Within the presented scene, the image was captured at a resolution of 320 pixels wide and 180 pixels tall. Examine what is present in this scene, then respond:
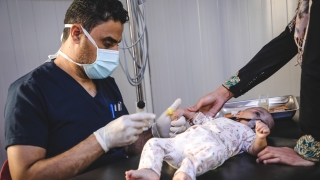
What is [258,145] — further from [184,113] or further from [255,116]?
[184,113]

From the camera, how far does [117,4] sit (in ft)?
5.28

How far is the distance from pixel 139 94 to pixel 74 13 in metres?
1.10

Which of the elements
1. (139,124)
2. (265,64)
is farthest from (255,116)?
(139,124)

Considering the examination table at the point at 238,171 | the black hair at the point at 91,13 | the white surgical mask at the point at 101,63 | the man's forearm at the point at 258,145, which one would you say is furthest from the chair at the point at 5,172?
the man's forearm at the point at 258,145

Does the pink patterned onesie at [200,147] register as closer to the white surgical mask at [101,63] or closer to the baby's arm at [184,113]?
the baby's arm at [184,113]

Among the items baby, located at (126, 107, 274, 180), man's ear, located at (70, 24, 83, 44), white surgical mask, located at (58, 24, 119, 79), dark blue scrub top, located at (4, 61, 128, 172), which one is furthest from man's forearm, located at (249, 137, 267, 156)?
man's ear, located at (70, 24, 83, 44)

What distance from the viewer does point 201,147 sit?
A: 1314 mm

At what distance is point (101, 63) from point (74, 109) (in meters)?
0.29

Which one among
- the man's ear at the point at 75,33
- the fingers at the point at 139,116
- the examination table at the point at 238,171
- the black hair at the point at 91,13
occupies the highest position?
the black hair at the point at 91,13

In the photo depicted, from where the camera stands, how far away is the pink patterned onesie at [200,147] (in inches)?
46.1

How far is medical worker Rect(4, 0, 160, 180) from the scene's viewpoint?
1271mm

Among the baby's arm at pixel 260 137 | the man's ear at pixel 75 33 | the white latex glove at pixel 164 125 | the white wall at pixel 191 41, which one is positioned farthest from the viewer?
the white wall at pixel 191 41

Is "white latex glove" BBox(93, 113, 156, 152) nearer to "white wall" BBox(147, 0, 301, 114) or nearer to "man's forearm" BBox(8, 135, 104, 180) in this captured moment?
"man's forearm" BBox(8, 135, 104, 180)

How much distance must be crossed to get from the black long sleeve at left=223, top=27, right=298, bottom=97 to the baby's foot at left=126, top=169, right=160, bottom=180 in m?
1.03
